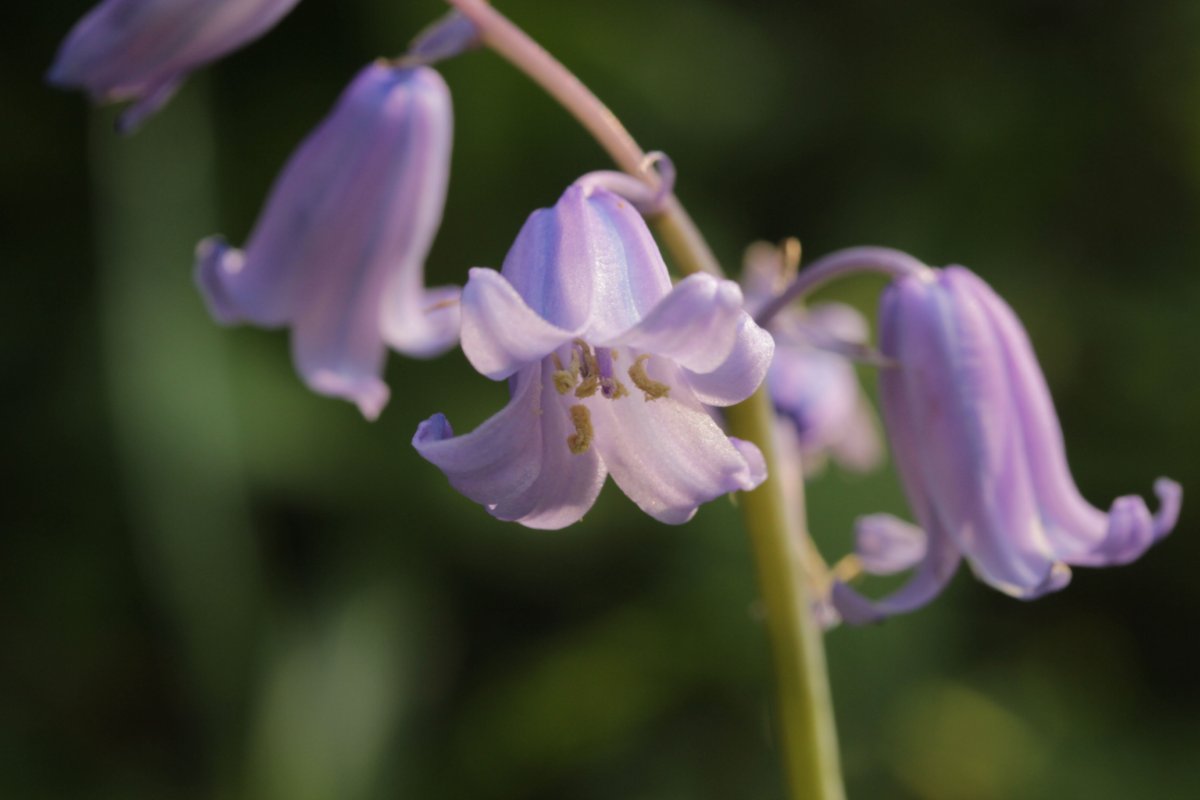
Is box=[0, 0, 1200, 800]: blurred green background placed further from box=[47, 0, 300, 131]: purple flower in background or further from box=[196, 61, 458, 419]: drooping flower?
box=[47, 0, 300, 131]: purple flower in background

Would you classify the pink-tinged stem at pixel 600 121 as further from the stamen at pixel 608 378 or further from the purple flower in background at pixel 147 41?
the purple flower in background at pixel 147 41

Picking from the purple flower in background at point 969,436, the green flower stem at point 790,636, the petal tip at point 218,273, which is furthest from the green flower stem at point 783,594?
the petal tip at point 218,273

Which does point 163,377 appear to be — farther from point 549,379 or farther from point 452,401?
point 549,379

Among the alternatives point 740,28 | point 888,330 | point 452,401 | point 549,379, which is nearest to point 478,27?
point 549,379

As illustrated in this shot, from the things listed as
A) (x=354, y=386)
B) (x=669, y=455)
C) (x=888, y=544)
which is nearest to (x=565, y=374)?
(x=669, y=455)

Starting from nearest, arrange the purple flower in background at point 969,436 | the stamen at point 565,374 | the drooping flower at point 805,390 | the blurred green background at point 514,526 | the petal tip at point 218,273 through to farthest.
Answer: the stamen at point 565,374 → the purple flower in background at point 969,436 → the petal tip at point 218,273 → the drooping flower at point 805,390 → the blurred green background at point 514,526

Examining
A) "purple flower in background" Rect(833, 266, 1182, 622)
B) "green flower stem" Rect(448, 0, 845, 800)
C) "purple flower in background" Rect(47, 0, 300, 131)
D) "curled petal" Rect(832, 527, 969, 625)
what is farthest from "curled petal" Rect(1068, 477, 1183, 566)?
"purple flower in background" Rect(47, 0, 300, 131)

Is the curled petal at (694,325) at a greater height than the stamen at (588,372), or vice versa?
the curled petal at (694,325)

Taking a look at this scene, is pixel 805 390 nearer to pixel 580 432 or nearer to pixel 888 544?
pixel 888 544
